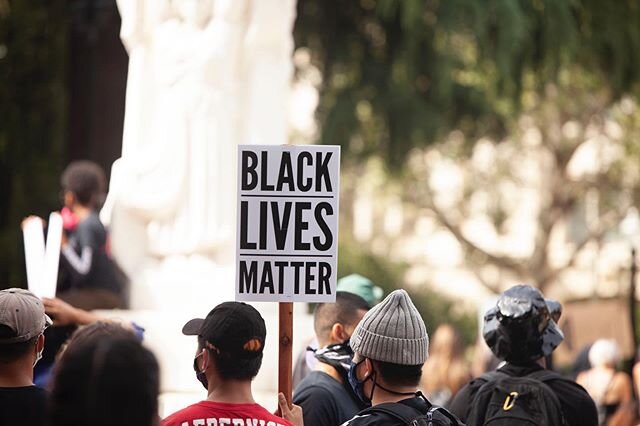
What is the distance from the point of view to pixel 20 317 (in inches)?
204

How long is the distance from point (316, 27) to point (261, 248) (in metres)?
11.4

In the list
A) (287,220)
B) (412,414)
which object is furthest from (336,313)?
(412,414)

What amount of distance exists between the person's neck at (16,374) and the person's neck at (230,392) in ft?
2.09

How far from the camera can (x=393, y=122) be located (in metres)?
17.6

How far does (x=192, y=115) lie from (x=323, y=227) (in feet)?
13.8

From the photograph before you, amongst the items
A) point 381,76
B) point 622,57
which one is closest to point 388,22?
point 381,76

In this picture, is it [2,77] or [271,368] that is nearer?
[271,368]

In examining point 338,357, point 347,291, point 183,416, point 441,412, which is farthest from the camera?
point 347,291

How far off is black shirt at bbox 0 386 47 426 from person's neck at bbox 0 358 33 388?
9 cm

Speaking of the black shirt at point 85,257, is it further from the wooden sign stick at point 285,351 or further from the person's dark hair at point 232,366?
the person's dark hair at point 232,366

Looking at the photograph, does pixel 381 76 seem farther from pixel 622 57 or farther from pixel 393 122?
pixel 622 57

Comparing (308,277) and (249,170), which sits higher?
(249,170)

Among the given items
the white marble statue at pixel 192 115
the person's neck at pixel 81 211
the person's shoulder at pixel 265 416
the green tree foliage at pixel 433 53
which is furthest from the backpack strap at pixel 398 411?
the green tree foliage at pixel 433 53

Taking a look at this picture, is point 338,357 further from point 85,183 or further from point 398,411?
point 85,183
